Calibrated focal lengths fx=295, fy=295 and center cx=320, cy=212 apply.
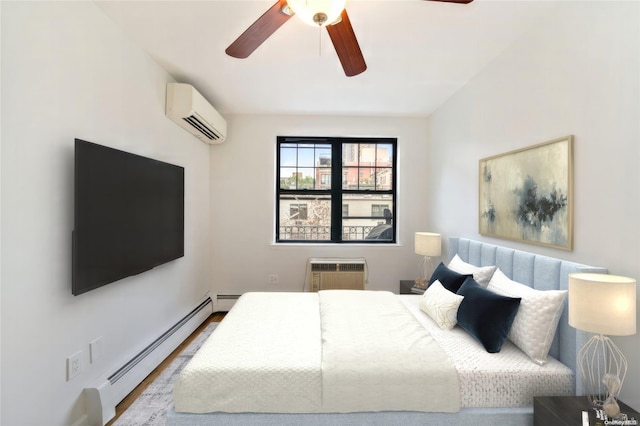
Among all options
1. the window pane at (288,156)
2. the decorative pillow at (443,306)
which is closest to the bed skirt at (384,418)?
the decorative pillow at (443,306)

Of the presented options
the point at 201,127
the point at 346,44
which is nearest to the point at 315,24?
the point at 346,44

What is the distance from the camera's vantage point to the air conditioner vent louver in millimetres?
2846

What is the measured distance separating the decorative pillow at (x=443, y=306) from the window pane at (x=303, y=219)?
2033 millimetres

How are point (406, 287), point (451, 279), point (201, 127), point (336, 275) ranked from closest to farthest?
point (451, 279) → point (201, 127) → point (406, 287) → point (336, 275)

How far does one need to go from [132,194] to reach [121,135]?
424 millimetres

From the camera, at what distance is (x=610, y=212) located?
147 centimetres

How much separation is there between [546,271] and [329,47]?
2.09 meters

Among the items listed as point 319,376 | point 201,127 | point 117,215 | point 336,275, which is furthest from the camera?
point 336,275

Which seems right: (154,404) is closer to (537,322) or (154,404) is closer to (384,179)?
(537,322)

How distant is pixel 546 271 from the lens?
1.75m

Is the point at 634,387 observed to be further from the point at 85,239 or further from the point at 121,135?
the point at 121,135

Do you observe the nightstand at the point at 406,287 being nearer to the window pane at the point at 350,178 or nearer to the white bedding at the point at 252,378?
the window pane at the point at 350,178

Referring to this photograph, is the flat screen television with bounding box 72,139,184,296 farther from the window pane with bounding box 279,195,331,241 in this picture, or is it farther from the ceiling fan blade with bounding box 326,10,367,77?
the window pane with bounding box 279,195,331,241

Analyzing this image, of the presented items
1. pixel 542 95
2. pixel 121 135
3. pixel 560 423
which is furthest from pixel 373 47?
pixel 560 423
